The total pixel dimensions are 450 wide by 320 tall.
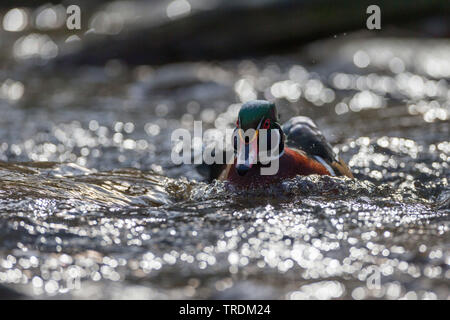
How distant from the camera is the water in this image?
2682mm

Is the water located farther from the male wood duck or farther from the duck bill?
the duck bill

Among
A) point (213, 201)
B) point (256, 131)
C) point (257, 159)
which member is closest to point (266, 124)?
point (256, 131)

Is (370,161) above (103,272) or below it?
above

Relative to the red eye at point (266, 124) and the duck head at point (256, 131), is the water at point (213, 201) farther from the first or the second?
the red eye at point (266, 124)

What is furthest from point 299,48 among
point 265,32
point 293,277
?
point 293,277

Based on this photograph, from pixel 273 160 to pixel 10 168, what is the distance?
1628 millimetres

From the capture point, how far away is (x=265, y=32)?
8250 millimetres

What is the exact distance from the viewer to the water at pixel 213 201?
8.80ft

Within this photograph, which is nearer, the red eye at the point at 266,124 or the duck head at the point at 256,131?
the duck head at the point at 256,131

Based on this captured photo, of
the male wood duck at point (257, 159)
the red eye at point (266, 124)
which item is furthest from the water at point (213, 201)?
the red eye at point (266, 124)

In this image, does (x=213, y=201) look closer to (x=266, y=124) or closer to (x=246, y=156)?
(x=246, y=156)

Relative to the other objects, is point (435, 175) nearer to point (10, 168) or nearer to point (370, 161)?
point (370, 161)
